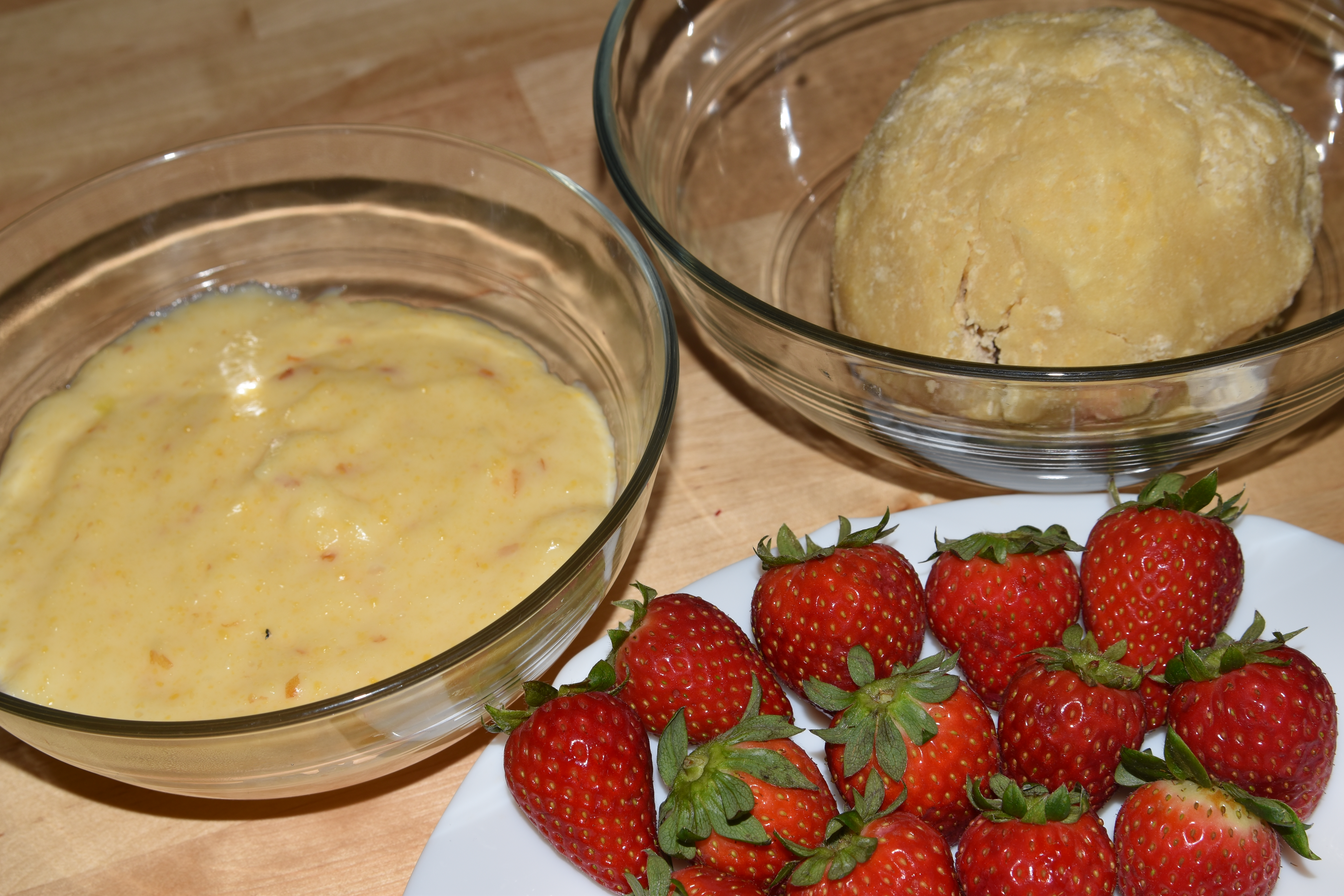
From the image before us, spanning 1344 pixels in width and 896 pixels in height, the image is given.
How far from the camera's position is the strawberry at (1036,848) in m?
0.93

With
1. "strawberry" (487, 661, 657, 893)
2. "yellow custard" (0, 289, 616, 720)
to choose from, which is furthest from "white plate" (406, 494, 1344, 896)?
"yellow custard" (0, 289, 616, 720)

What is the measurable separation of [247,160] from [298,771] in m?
0.88

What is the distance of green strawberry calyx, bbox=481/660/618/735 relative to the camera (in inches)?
39.6

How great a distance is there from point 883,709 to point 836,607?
0.10 meters

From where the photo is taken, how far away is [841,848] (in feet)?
3.07

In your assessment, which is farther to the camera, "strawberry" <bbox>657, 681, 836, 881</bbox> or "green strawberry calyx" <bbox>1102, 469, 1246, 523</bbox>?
"green strawberry calyx" <bbox>1102, 469, 1246, 523</bbox>

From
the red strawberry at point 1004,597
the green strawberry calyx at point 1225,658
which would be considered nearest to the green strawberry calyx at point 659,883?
the red strawberry at point 1004,597

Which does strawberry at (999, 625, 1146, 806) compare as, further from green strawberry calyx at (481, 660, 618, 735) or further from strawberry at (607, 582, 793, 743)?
green strawberry calyx at (481, 660, 618, 735)

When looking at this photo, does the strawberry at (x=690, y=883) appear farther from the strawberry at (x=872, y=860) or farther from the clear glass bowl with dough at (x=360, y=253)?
the clear glass bowl with dough at (x=360, y=253)

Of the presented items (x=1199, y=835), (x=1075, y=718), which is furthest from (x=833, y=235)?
(x=1199, y=835)

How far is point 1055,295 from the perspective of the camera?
1.20 m

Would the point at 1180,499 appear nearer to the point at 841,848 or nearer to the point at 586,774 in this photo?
the point at 841,848

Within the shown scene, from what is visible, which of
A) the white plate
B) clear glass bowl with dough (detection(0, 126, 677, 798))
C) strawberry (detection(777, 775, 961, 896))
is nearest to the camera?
strawberry (detection(777, 775, 961, 896))

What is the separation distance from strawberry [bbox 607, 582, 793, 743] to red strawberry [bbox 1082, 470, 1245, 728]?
34cm
